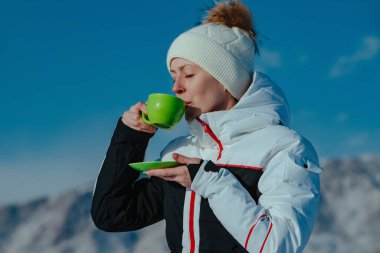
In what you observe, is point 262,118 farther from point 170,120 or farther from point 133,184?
point 133,184

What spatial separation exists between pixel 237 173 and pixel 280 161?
8.5 inches

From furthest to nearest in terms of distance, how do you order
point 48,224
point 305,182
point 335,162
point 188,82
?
point 335,162, point 48,224, point 188,82, point 305,182

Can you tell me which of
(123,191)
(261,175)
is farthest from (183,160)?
(123,191)

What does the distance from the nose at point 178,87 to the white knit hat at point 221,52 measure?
155 mm

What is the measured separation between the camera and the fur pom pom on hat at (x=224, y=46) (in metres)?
3.50

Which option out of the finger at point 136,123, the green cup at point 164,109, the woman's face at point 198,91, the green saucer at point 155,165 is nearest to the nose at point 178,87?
the woman's face at point 198,91

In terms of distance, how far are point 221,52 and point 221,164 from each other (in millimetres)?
661

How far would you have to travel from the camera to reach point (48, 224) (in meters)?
90.2

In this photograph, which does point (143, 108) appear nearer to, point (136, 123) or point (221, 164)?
point (136, 123)

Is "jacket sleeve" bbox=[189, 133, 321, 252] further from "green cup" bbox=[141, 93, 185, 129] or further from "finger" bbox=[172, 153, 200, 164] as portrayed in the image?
"green cup" bbox=[141, 93, 185, 129]

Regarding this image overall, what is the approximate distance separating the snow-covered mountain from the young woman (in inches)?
2875

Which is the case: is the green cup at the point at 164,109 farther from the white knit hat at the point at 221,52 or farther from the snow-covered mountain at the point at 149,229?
the snow-covered mountain at the point at 149,229

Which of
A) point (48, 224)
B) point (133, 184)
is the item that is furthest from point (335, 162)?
point (133, 184)

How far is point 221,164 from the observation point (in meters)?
3.21
